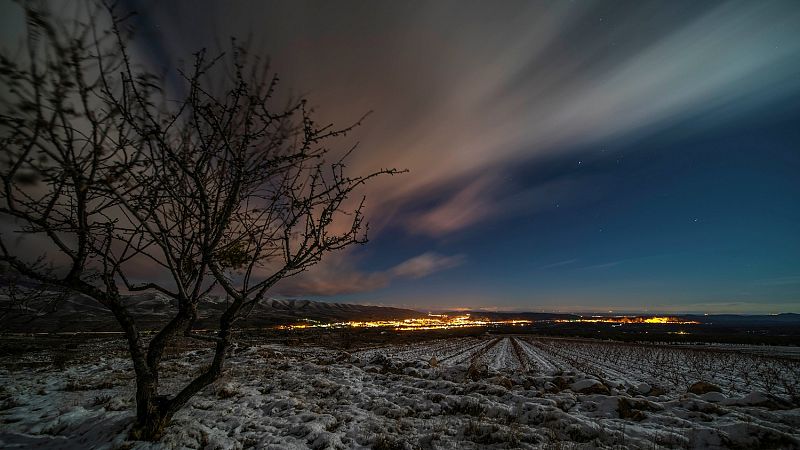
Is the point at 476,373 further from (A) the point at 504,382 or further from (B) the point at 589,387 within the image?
(B) the point at 589,387

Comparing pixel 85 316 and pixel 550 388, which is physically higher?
pixel 550 388

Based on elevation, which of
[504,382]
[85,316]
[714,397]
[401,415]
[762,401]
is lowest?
[85,316]

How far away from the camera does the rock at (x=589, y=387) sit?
1151 cm

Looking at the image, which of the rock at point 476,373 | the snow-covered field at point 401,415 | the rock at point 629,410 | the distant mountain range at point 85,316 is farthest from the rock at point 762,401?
the distant mountain range at point 85,316

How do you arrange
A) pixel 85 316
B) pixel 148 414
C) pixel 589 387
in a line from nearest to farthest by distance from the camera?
pixel 148 414 < pixel 589 387 < pixel 85 316

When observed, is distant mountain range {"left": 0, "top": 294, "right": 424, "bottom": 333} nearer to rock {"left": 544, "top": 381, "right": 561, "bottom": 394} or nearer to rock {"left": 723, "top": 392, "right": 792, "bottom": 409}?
rock {"left": 544, "top": 381, "right": 561, "bottom": 394}

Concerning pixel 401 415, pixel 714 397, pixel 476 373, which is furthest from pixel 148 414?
pixel 714 397

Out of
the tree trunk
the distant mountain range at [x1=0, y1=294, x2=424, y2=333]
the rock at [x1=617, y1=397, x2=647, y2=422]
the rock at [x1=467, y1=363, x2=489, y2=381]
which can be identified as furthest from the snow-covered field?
the distant mountain range at [x1=0, y1=294, x2=424, y2=333]

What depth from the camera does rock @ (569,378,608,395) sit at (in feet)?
37.8

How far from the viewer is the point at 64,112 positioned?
301 cm

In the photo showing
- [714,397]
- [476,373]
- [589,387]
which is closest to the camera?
[714,397]

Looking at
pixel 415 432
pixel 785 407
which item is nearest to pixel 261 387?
pixel 415 432

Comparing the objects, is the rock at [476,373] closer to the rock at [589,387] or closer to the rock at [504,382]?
the rock at [504,382]

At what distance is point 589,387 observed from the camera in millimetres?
11812
